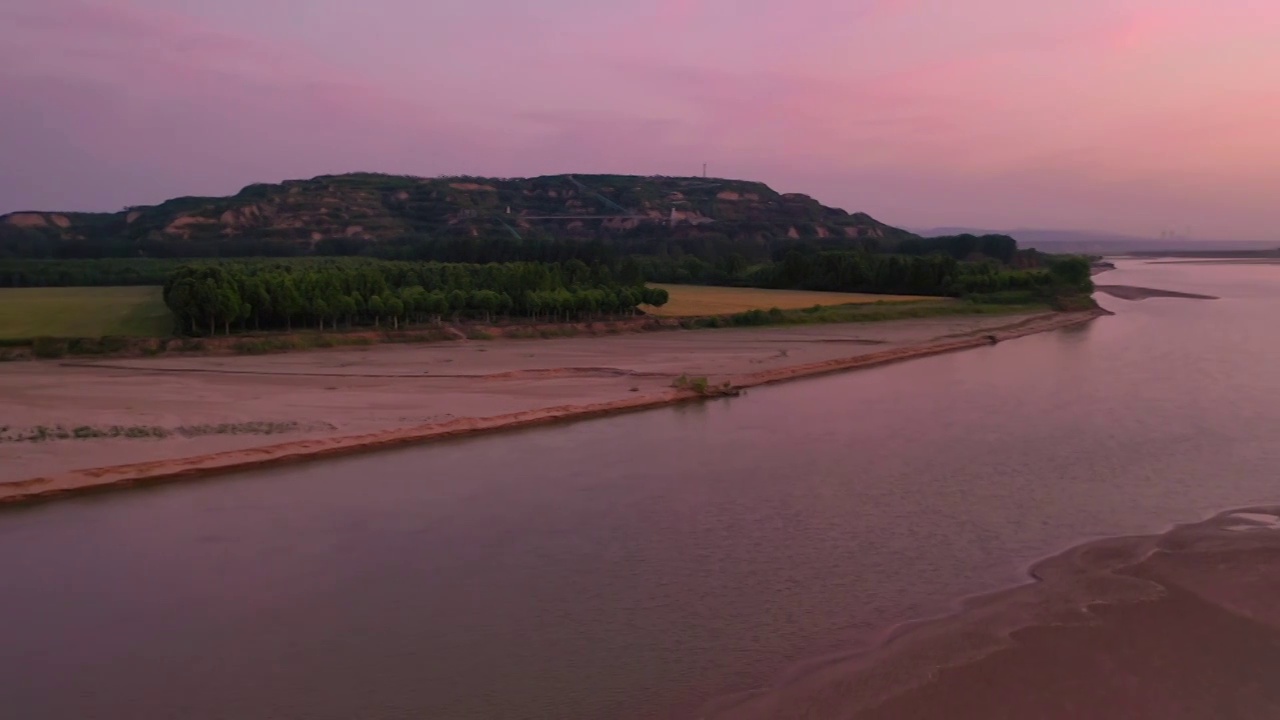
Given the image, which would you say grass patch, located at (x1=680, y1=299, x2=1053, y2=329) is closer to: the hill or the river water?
the river water

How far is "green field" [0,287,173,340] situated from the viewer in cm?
2362

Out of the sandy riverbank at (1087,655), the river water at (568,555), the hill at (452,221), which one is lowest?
the river water at (568,555)

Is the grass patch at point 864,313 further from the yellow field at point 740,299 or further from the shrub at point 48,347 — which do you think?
the shrub at point 48,347

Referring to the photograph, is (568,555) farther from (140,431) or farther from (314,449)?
(140,431)

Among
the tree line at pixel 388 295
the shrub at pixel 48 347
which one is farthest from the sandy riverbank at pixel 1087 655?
the shrub at pixel 48 347

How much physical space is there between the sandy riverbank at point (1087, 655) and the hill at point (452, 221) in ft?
153

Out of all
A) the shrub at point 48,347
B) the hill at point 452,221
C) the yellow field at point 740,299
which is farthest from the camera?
the hill at point 452,221

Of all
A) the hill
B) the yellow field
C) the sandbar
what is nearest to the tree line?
the yellow field

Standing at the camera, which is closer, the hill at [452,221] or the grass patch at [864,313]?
the grass patch at [864,313]

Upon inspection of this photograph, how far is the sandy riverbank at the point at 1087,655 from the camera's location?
5461mm

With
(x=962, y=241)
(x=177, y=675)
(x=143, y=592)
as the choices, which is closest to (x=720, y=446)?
(x=143, y=592)

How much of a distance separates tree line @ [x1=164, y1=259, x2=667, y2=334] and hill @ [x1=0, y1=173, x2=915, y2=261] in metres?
20.6

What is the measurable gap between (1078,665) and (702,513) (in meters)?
4.33

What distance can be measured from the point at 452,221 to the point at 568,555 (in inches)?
2869
